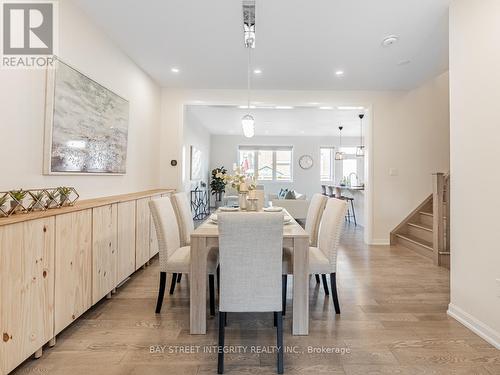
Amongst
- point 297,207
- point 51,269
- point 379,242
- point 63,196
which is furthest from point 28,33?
point 379,242

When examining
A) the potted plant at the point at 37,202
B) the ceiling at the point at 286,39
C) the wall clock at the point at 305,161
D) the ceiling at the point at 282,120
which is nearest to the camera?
the potted plant at the point at 37,202

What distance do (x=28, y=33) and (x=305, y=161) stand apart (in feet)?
29.2

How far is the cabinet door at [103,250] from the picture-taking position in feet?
7.57

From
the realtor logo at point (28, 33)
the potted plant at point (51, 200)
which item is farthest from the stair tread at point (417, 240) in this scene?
the realtor logo at point (28, 33)

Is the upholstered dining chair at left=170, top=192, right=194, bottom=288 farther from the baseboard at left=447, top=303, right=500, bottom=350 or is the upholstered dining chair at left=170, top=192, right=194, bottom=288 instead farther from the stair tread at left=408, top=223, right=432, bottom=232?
the stair tread at left=408, top=223, right=432, bottom=232

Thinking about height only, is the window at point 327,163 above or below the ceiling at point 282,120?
below

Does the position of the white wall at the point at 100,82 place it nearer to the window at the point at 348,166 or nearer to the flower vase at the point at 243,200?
the flower vase at the point at 243,200

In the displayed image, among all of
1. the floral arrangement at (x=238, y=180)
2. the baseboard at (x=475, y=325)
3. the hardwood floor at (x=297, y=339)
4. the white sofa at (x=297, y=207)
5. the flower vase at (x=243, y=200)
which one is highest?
the floral arrangement at (x=238, y=180)

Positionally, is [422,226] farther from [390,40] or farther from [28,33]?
[28,33]

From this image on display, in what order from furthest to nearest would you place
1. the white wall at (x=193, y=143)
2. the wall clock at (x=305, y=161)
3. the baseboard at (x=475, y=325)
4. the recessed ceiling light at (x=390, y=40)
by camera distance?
the wall clock at (x=305, y=161) < the white wall at (x=193, y=143) < the recessed ceiling light at (x=390, y=40) < the baseboard at (x=475, y=325)

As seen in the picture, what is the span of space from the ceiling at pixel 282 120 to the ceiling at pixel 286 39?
170 cm

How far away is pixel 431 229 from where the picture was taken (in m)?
4.43

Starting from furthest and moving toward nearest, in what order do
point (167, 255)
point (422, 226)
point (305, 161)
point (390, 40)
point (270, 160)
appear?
point (270, 160), point (305, 161), point (422, 226), point (390, 40), point (167, 255)

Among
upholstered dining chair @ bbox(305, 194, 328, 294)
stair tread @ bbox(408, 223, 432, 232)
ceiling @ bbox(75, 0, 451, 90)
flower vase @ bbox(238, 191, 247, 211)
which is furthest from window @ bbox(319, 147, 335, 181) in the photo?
flower vase @ bbox(238, 191, 247, 211)
